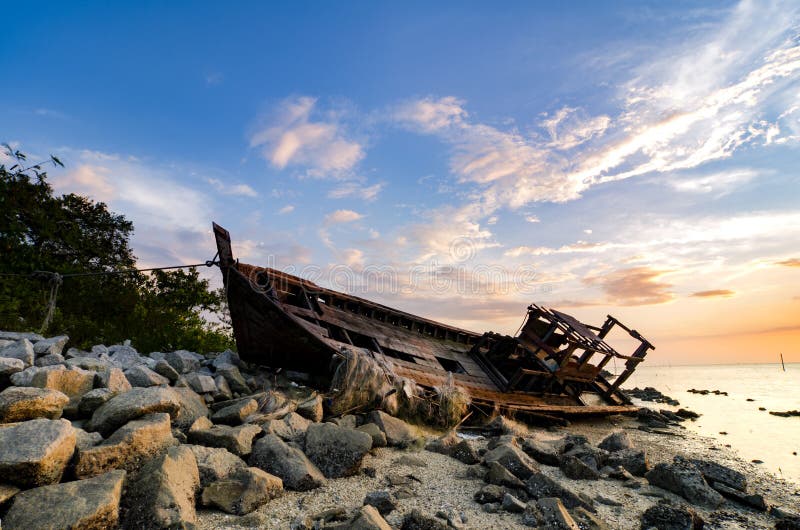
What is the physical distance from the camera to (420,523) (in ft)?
12.3

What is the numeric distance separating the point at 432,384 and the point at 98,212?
68.0 feet

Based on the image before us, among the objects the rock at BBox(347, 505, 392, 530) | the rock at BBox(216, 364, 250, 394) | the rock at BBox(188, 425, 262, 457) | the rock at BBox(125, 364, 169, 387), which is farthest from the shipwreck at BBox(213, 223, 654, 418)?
the rock at BBox(347, 505, 392, 530)

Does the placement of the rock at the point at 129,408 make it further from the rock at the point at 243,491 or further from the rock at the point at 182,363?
the rock at the point at 182,363

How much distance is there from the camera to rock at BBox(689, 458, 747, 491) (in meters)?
6.03

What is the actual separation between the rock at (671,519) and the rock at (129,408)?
5.70m

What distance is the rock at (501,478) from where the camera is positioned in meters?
5.09

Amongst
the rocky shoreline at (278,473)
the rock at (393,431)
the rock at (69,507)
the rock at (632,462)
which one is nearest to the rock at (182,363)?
the rocky shoreline at (278,473)

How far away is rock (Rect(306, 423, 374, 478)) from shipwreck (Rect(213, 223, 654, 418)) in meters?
3.27

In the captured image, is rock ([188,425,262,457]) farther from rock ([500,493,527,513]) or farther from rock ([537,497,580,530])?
rock ([537,497,580,530])

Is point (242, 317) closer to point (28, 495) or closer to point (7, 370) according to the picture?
point (7, 370)

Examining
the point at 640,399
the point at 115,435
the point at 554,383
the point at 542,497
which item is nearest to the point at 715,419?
the point at 554,383

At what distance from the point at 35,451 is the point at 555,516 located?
4.77 meters

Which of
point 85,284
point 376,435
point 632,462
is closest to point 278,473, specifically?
point 376,435

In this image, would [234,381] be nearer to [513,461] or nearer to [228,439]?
[228,439]
